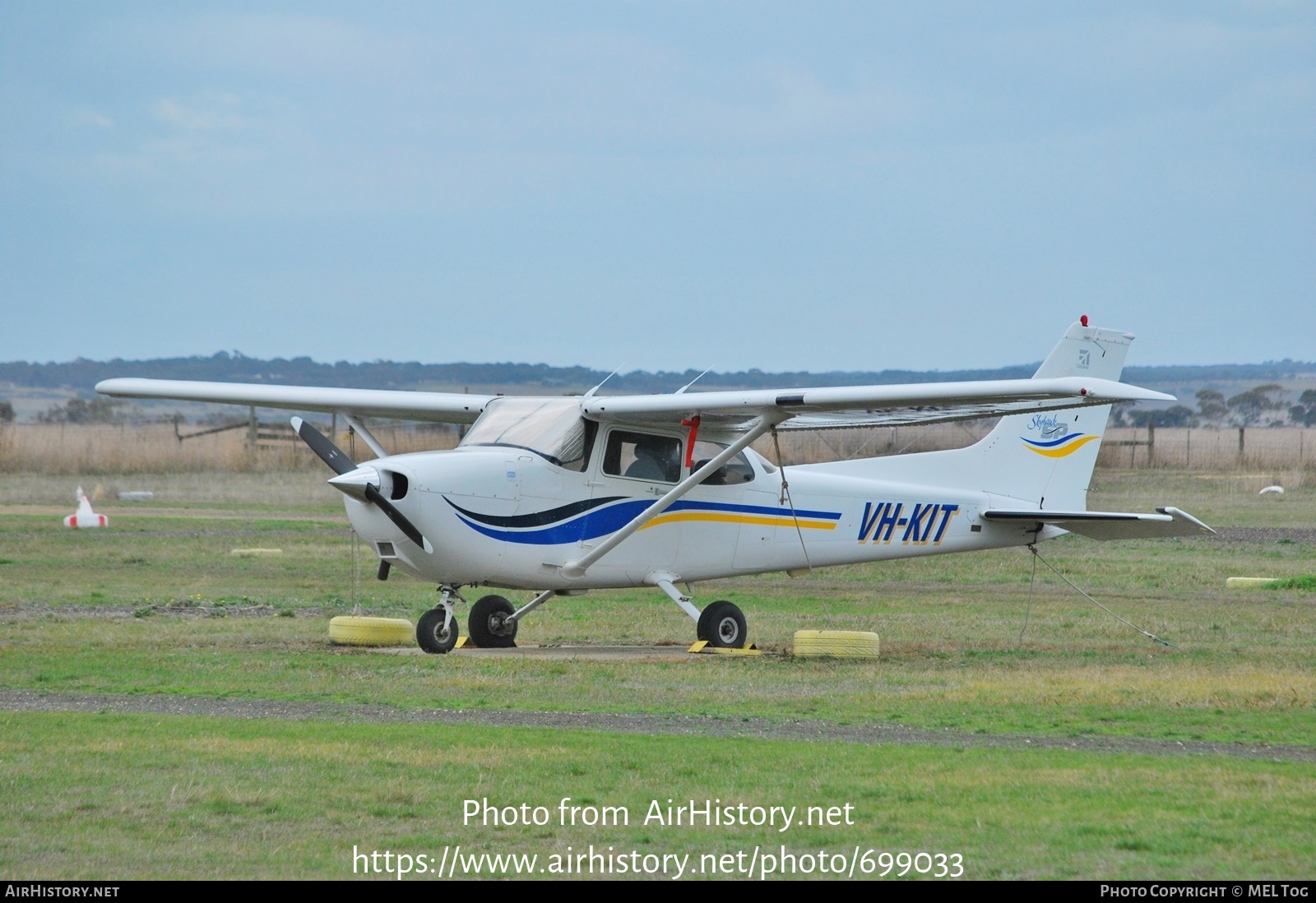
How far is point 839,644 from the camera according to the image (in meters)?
14.9

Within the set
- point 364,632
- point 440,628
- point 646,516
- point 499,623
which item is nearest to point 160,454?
point 499,623

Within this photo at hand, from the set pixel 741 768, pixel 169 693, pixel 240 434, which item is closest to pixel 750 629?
pixel 169 693

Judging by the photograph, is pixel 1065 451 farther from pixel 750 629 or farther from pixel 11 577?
pixel 11 577

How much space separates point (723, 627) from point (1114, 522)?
15.1 ft

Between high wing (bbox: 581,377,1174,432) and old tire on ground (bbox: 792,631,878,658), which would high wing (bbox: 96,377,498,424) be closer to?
high wing (bbox: 581,377,1174,432)

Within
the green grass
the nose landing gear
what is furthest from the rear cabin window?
the green grass

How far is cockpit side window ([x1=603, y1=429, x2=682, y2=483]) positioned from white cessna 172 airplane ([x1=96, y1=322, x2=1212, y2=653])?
20 mm

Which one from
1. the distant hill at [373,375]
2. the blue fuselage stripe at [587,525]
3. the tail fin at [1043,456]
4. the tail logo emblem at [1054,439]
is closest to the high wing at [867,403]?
the blue fuselage stripe at [587,525]

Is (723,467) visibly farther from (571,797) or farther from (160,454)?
(160,454)

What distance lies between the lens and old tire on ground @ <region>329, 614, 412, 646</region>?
50.6 ft

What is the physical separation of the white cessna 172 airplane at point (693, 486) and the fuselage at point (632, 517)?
19 mm

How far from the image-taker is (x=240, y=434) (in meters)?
73.9

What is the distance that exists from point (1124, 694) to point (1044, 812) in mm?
4684

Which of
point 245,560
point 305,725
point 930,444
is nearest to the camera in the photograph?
point 305,725
